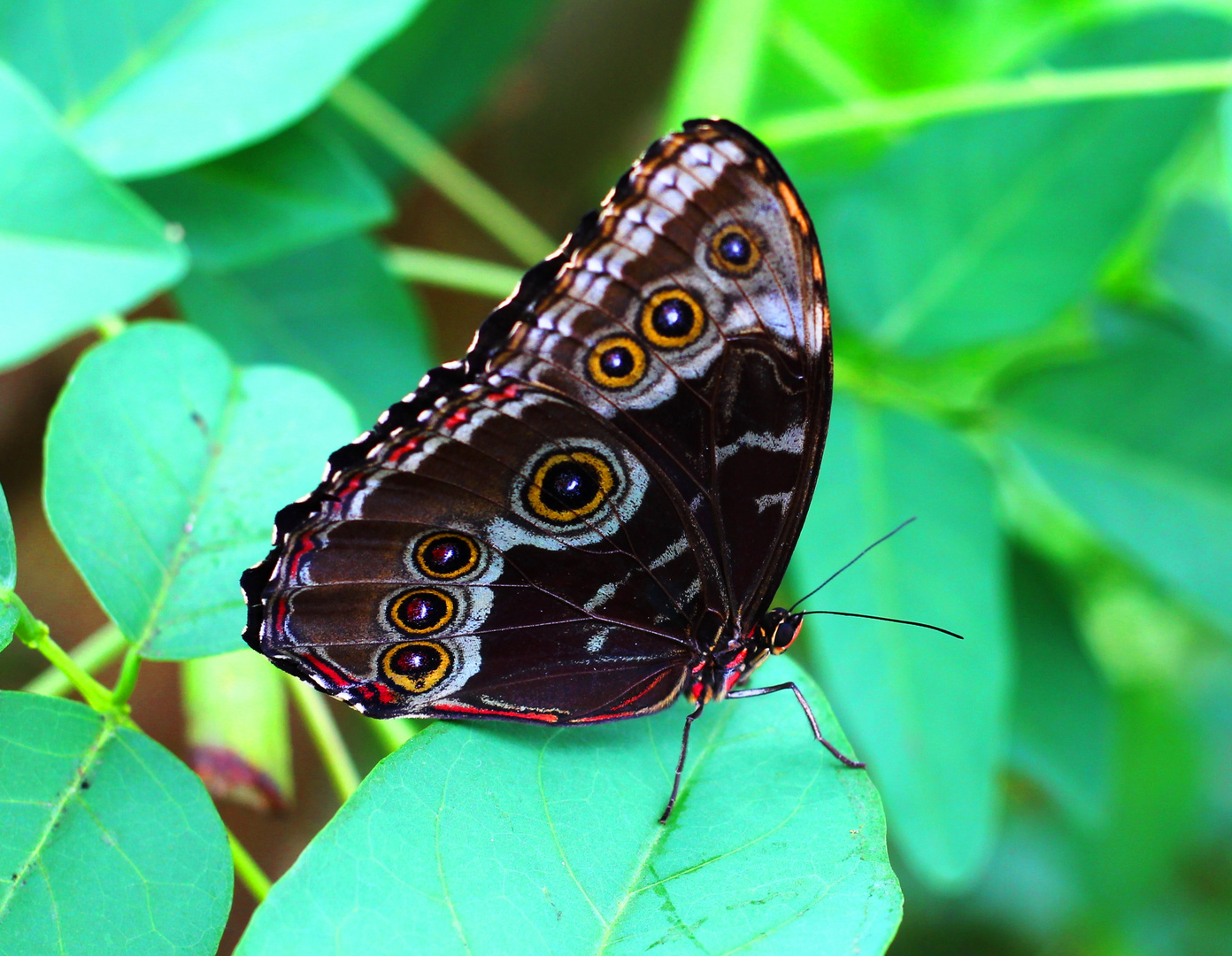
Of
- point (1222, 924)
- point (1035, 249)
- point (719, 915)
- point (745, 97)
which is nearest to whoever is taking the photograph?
point (719, 915)

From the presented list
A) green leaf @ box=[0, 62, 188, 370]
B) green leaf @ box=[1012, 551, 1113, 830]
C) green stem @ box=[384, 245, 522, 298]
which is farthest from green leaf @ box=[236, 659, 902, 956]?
green leaf @ box=[1012, 551, 1113, 830]

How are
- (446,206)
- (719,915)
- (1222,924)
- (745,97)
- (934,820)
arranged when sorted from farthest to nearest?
(1222,924) → (446,206) → (745,97) → (934,820) → (719,915)

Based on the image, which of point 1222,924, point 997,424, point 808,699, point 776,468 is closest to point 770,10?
point 997,424

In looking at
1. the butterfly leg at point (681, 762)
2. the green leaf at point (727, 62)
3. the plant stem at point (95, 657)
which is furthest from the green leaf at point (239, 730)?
the green leaf at point (727, 62)

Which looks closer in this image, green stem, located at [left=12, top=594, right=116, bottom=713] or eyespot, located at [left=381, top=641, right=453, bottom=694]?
green stem, located at [left=12, top=594, right=116, bottom=713]

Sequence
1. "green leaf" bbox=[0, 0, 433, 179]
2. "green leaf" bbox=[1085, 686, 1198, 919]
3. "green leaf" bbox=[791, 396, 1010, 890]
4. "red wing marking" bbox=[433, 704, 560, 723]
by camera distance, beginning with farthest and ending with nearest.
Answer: "green leaf" bbox=[1085, 686, 1198, 919] < "green leaf" bbox=[791, 396, 1010, 890] < "green leaf" bbox=[0, 0, 433, 179] < "red wing marking" bbox=[433, 704, 560, 723]

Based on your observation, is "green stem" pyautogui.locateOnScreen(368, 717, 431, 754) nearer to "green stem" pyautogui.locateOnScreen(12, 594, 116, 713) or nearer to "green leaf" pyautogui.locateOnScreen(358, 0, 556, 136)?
"green stem" pyautogui.locateOnScreen(12, 594, 116, 713)

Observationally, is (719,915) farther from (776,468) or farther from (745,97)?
(745,97)
